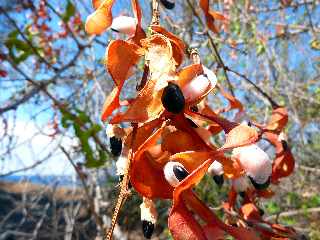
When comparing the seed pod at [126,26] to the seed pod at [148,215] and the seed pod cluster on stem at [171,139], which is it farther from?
the seed pod at [148,215]

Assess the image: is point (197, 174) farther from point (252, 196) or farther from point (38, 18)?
point (38, 18)

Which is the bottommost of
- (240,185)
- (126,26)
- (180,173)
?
(240,185)

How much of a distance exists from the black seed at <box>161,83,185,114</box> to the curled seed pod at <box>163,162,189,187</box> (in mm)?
39

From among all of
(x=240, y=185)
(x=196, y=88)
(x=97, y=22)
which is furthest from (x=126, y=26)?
(x=240, y=185)

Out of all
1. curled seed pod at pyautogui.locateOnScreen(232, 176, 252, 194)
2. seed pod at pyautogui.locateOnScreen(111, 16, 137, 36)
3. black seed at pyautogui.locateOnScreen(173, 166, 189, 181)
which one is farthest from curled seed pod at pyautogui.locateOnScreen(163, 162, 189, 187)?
curled seed pod at pyautogui.locateOnScreen(232, 176, 252, 194)

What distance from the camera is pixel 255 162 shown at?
0.35m

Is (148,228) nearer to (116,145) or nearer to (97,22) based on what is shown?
(116,145)

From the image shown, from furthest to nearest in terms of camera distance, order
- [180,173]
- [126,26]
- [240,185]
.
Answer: [240,185]
[126,26]
[180,173]

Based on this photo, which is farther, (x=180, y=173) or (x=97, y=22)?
(x=97, y=22)

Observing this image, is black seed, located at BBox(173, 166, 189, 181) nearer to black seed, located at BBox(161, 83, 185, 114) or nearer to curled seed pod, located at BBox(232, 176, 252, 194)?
black seed, located at BBox(161, 83, 185, 114)

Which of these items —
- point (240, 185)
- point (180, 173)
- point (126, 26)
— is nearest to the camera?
point (180, 173)

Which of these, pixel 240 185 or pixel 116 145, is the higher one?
pixel 116 145

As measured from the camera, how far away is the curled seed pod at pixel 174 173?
1.02ft

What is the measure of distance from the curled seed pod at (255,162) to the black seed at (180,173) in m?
0.06
